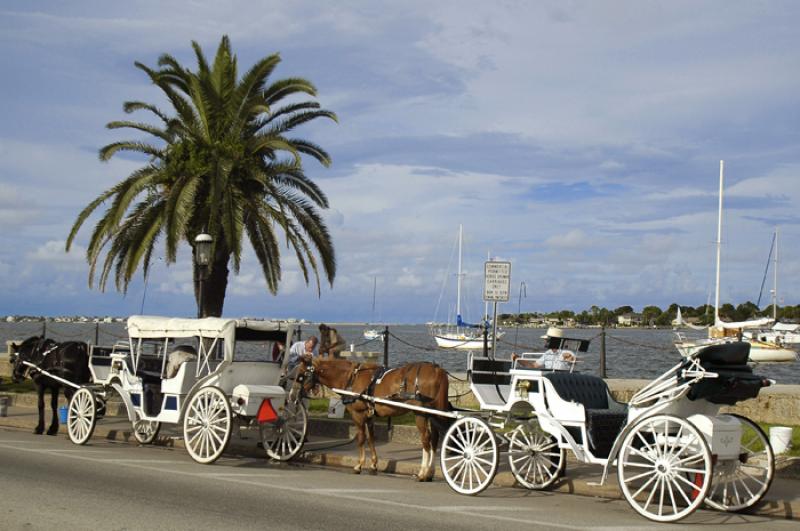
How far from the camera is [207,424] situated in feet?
A: 45.2

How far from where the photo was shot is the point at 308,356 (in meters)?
14.1

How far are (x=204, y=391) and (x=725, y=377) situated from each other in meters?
7.29

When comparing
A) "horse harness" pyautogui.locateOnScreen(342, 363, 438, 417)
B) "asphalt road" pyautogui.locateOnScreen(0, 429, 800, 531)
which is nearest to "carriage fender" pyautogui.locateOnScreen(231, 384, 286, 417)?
"asphalt road" pyautogui.locateOnScreen(0, 429, 800, 531)

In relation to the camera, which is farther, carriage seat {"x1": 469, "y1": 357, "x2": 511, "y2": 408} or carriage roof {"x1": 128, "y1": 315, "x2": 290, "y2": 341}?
carriage roof {"x1": 128, "y1": 315, "x2": 290, "y2": 341}

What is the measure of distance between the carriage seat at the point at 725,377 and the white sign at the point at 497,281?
22.1 ft

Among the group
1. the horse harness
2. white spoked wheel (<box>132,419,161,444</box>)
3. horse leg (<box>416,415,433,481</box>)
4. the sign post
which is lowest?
white spoked wheel (<box>132,419,161,444</box>)

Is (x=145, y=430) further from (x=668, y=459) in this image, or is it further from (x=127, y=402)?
(x=668, y=459)

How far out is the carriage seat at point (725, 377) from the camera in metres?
10.2

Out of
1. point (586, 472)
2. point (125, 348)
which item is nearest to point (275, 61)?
point (125, 348)

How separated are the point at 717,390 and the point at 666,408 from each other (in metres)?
0.56

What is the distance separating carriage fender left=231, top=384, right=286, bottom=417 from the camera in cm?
1384

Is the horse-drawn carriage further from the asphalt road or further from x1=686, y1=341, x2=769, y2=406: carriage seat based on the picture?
the asphalt road

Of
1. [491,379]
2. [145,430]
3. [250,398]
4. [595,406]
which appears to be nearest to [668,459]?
[595,406]

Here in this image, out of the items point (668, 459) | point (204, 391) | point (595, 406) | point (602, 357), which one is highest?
point (602, 357)
